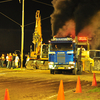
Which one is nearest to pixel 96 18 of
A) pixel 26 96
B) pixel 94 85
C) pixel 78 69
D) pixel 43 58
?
pixel 43 58

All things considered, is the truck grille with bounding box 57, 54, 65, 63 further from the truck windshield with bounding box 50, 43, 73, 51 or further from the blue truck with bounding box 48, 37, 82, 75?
the truck windshield with bounding box 50, 43, 73, 51

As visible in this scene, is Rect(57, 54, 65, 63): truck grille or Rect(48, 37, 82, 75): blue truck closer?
Rect(48, 37, 82, 75): blue truck

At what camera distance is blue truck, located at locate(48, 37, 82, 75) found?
22.8m

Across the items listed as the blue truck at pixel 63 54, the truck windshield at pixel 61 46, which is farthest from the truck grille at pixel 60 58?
the truck windshield at pixel 61 46

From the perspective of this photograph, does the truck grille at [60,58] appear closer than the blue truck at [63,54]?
No

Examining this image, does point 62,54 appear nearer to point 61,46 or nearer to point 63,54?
point 63,54

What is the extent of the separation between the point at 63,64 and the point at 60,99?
14791 millimetres

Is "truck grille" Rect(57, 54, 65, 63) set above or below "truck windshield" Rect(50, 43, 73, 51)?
below

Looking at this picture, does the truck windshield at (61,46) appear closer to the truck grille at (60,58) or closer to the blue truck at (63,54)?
the blue truck at (63,54)

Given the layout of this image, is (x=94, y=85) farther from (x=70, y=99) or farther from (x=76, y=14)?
(x=76, y=14)

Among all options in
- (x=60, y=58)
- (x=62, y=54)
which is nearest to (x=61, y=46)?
(x=62, y=54)

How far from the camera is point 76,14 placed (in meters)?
51.1

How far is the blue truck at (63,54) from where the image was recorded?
22750mm

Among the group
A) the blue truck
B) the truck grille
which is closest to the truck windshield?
the blue truck
